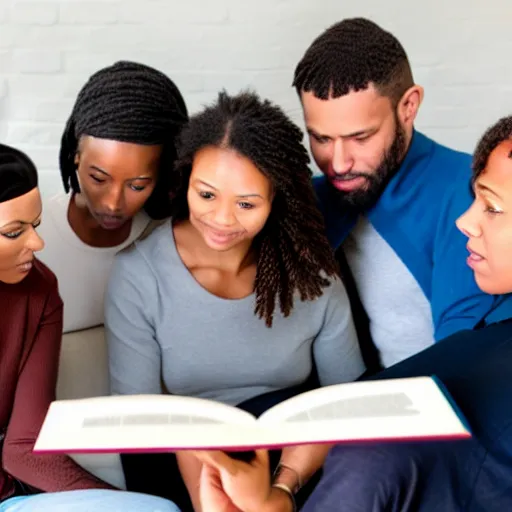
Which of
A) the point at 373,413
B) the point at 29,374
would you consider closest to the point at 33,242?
the point at 29,374

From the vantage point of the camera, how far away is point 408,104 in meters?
1.36

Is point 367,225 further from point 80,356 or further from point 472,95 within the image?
point 472,95

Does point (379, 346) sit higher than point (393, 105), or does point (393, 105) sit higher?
point (393, 105)

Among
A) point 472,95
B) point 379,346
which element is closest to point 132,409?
point 379,346

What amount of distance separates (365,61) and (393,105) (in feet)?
0.30

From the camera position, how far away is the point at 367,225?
1430 millimetres

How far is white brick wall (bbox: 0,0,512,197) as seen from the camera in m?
1.82

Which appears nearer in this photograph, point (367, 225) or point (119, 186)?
point (119, 186)

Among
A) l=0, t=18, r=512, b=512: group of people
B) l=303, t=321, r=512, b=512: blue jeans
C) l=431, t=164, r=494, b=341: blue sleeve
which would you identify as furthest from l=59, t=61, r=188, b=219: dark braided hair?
l=303, t=321, r=512, b=512: blue jeans

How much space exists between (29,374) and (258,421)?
0.43 metres

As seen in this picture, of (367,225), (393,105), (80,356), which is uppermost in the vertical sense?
(393,105)

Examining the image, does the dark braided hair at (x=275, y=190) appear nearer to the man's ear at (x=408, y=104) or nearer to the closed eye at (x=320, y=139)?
the closed eye at (x=320, y=139)

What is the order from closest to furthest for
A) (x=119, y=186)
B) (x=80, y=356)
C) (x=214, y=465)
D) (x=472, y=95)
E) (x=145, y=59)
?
(x=214, y=465) → (x=119, y=186) → (x=80, y=356) → (x=145, y=59) → (x=472, y=95)

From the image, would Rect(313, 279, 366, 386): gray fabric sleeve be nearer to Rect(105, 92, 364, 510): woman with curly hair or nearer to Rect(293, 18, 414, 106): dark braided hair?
Rect(105, 92, 364, 510): woman with curly hair
